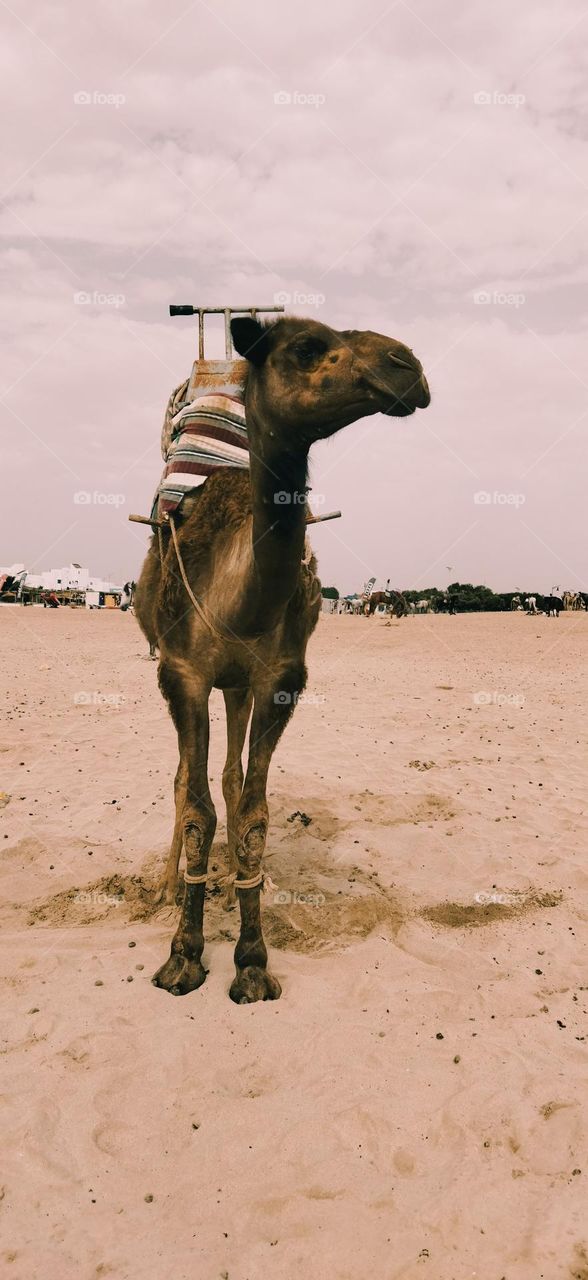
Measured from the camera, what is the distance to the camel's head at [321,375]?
287 centimetres

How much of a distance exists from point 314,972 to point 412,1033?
0.75m

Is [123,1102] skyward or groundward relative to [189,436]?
groundward

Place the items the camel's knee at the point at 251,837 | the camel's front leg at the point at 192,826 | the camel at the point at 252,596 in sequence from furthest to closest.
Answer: the camel's knee at the point at 251,837 → the camel's front leg at the point at 192,826 → the camel at the point at 252,596

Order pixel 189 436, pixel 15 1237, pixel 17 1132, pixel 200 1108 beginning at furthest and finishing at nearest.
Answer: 1. pixel 189 436
2. pixel 200 1108
3. pixel 17 1132
4. pixel 15 1237

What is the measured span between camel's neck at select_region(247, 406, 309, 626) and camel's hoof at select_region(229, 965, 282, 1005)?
2115 millimetres

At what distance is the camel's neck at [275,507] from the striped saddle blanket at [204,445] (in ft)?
2.89

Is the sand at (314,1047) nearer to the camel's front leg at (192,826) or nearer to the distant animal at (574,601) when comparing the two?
the camel's front leg at (192,826)

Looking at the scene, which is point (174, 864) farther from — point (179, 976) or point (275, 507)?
point (275, 507)

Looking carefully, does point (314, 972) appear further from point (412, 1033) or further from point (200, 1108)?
point (200, 1108)

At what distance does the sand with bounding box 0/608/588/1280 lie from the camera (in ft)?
8.16

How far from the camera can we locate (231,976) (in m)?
4.17

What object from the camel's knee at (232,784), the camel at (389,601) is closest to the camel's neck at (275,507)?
the camel's knee at (232,784)

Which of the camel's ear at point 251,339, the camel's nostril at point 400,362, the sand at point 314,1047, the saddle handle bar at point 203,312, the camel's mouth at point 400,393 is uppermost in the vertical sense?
the saddle handle bar at point 203,312

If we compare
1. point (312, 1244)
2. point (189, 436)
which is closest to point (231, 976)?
point (312, 1244)
